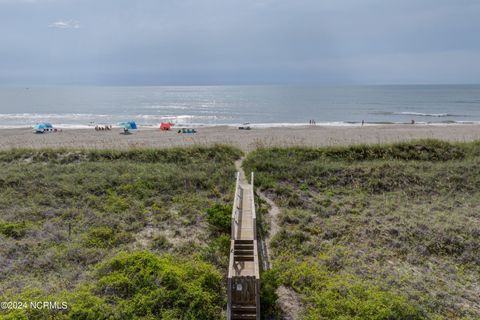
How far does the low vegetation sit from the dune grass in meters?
2.24

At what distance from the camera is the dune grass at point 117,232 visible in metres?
8.30

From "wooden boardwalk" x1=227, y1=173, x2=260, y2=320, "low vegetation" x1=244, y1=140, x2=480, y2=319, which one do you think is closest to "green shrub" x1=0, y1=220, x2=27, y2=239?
"wooden boardwalk" x1=227, y1=173, x2=260, y2=320

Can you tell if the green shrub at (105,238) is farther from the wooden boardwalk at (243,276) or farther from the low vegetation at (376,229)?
the low vegetation at (376,229)

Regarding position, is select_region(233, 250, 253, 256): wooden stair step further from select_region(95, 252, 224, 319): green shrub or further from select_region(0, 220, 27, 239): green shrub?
select_region(0, 220, 27, 239): green shrub

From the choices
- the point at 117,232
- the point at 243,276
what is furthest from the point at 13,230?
the point at 243,276

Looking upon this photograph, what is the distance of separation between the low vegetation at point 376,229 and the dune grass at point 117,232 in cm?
224

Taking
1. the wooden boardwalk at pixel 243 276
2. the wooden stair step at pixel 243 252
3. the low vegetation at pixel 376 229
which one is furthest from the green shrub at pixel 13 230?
the low vegetation at pixel 376 229

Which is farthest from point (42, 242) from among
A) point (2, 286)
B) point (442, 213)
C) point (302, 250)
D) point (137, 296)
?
point (442, 213)

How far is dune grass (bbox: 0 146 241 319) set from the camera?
8305 mm

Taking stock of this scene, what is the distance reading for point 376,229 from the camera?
489 inches

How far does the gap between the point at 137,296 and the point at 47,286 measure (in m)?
2.62

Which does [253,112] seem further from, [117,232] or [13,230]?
[13,230]

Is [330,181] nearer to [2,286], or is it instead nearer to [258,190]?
[258,190]

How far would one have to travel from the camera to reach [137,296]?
8.28 meters
